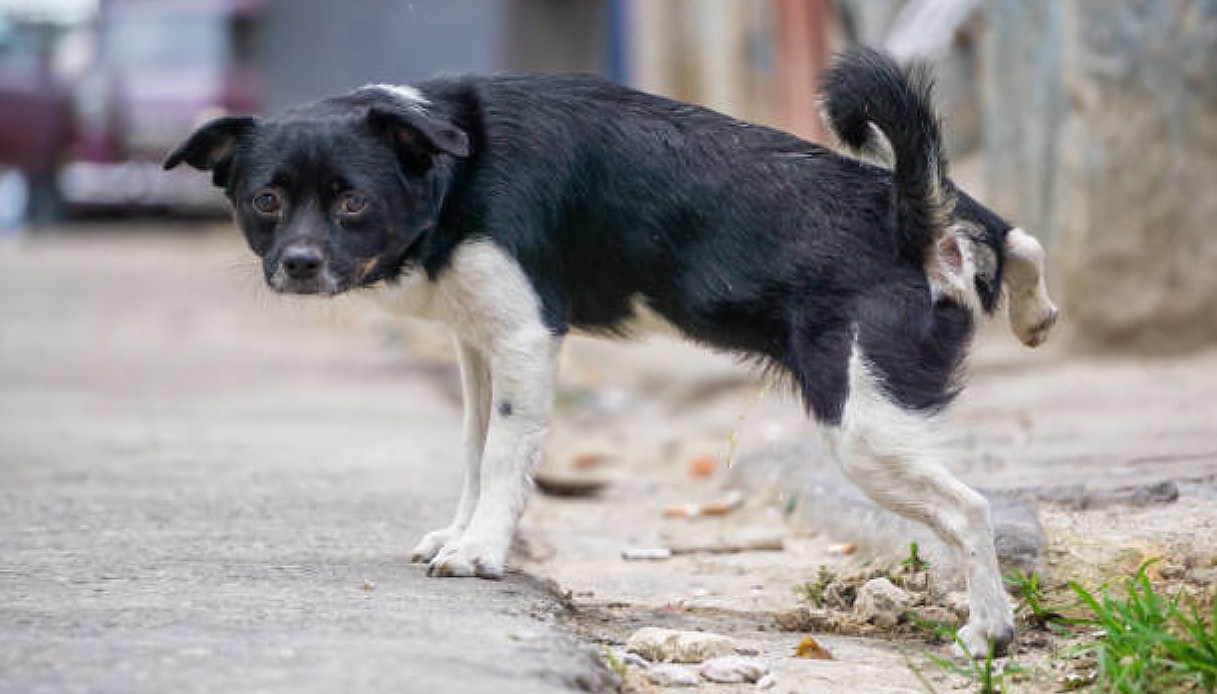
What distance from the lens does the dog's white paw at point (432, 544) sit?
460 centimetres

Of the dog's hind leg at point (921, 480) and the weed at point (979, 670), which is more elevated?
the dog's hind leg at point (921, 480)

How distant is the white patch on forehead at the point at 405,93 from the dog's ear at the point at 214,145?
32cm

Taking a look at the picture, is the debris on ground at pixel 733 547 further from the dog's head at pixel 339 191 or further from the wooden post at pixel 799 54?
the wooden post at pixel 799 54

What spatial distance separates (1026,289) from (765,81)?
1027 cm

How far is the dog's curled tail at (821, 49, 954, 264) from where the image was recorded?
4.10 m

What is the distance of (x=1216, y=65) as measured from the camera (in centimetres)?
735

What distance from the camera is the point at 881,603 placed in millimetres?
4391

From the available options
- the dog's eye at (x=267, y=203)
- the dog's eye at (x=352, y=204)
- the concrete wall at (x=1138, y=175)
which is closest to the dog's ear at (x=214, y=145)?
the dog's eye at (x=267, y=203)

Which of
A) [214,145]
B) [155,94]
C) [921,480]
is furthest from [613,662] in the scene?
[155,94]

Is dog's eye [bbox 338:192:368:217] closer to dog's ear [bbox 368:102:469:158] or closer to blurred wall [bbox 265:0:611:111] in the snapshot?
dog's ear [bbox 368:102:469:158]

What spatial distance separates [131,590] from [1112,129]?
15.6 ft

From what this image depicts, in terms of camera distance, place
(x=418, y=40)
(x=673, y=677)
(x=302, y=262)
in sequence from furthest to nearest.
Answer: (x=418, y=40) → (x=302, y=262) → (x=673, y=677)

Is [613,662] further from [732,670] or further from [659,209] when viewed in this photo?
[659,209]

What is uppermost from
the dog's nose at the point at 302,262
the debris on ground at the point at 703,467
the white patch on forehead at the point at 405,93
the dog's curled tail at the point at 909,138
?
the dog's curled tail at the point at 909,138
